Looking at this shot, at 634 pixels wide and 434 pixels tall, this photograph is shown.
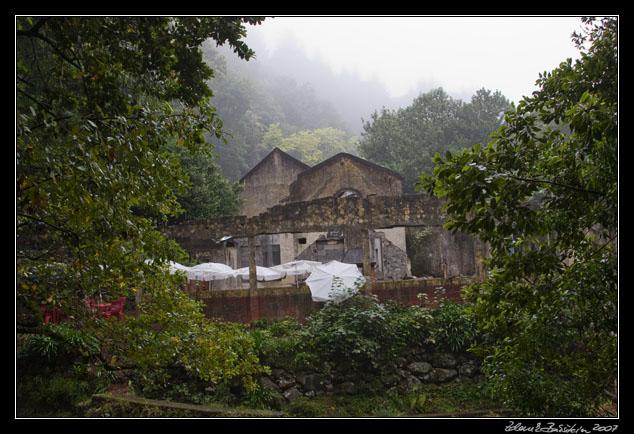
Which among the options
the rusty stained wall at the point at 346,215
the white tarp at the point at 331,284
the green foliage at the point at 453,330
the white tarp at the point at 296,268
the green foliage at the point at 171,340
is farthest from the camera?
the white tarp at the point at 296,268

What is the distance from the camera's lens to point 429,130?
3400 centimetres

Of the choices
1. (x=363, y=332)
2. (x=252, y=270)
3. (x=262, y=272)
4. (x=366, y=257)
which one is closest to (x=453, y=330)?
(x=363, y=332)

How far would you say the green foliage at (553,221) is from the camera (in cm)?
378

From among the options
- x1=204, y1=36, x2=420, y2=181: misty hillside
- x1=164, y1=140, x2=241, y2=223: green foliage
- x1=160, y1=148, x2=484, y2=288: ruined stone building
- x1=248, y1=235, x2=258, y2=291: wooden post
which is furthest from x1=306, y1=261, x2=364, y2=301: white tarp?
x1=204, y1=36, x2=420, y2=181: misty hillside

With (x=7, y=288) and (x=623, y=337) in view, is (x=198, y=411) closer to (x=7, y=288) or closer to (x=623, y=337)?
(x=7, y=288)

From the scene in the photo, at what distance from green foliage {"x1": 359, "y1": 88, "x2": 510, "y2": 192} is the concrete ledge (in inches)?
975

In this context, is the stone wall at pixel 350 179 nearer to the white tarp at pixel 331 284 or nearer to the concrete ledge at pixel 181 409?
the white tarp at pixel 331 284

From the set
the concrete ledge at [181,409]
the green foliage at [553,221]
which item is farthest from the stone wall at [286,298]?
the green foliage at [553,221]

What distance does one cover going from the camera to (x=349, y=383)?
1098cm

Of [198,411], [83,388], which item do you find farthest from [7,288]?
[83,388]

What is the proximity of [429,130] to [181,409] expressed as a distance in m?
28.3

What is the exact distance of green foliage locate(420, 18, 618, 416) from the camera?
378cm

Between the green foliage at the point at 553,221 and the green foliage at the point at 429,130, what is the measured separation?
2783 centimetres

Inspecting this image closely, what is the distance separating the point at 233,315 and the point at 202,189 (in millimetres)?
5902
